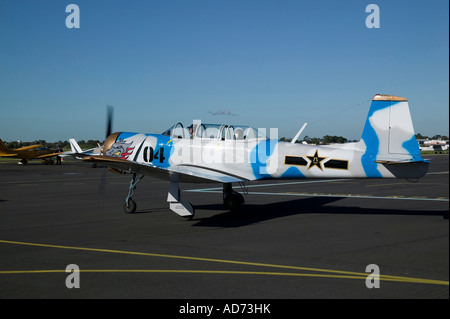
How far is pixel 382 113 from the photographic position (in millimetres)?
12078

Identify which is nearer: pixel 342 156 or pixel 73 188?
pixel 342 156

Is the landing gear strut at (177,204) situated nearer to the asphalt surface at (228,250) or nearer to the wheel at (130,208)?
the asphalt surface at (228,250)

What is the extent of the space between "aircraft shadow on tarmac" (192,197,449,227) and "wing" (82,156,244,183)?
1.21 metres

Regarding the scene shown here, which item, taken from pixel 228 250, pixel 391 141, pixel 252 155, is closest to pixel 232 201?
pixel 252 155

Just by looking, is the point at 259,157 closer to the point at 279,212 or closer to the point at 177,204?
the point at 279,212

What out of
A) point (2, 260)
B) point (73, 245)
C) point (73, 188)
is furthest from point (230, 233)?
point (73, 188)

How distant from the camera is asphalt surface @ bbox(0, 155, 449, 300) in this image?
6.59 m

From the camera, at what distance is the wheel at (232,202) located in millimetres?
Answer: 15055

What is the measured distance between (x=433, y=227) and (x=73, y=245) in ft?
28.4

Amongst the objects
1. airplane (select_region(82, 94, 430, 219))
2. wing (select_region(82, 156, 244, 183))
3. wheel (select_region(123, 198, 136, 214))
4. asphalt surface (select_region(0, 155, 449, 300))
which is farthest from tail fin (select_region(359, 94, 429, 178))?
wheel (select_region(123, 198, 136, 214))

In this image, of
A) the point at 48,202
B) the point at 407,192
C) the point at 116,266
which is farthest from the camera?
the point at 407,192

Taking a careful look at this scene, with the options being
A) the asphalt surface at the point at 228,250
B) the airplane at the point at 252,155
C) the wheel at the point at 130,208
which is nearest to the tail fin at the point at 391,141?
the airplane at the point at 252,155

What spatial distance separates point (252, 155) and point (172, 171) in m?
2.66
